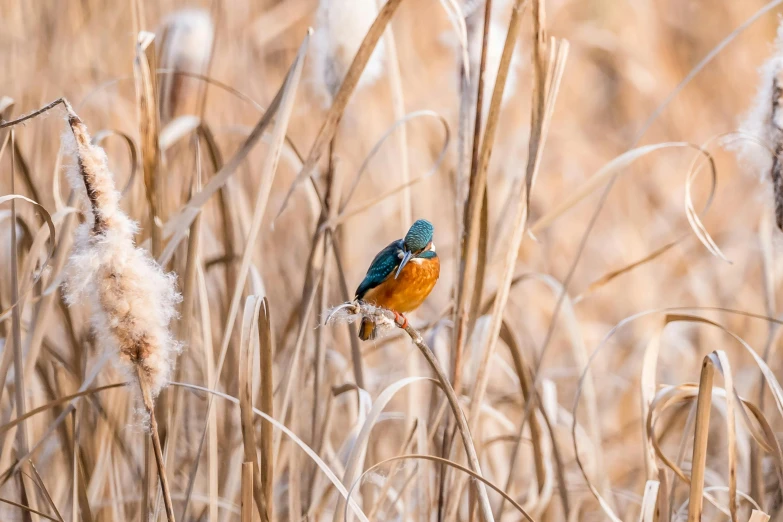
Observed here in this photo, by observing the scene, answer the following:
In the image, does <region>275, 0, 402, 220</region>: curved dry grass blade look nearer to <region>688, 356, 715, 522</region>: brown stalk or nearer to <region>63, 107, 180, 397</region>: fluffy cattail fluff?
<region>63, 107, 180, 397</region>: fluffy cattail fluff

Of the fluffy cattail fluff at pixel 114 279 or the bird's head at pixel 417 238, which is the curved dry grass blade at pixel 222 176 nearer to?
the fluffy cattail fluff at pixel 114 279

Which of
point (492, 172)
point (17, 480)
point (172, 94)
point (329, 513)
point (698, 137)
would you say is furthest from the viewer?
point (698, 137)

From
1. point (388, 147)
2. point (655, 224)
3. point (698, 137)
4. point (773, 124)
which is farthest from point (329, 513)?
point (698, 137)

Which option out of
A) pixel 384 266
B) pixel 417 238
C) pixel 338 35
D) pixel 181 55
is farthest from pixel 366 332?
pixel 181 55

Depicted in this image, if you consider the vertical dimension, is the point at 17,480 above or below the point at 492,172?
below

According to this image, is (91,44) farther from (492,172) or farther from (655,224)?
(655,224)

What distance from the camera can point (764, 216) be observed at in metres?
1.74

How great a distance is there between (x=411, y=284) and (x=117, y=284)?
1.95 ft

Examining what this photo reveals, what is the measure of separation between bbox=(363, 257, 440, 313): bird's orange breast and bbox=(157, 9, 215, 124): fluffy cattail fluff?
60cm

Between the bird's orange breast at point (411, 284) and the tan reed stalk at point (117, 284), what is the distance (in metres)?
0.53

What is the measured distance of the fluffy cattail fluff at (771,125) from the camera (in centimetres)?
109

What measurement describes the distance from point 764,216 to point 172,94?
4.79 feet

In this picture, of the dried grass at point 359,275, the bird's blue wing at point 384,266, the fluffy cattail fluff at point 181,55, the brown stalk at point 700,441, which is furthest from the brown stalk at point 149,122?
the brown stalk at point 700,441

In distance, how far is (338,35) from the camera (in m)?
1.43
